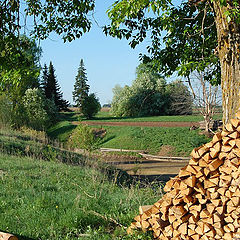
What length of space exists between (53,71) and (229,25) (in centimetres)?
5630

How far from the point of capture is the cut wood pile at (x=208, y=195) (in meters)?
2.71

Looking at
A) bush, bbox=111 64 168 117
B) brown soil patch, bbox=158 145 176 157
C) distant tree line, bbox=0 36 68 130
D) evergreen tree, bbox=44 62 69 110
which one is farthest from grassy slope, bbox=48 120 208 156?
evergreen tree, bbox=44 62 69 110

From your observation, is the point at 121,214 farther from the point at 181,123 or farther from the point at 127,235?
the point at 181,123

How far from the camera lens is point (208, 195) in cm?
288

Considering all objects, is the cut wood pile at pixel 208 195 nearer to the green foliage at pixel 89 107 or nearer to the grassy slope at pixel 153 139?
the grassy slope at pixel 153 139

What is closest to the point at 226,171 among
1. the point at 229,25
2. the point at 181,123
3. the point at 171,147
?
the point at 229,25

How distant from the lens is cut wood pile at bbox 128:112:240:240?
271 centimetres

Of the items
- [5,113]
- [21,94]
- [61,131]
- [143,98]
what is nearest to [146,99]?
[143,98]

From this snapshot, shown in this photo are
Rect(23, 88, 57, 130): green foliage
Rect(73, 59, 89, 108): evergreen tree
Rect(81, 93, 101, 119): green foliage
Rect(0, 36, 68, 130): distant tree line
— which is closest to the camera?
Rect(0, 36, 68, 130): distant tree line

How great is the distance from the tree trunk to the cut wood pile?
1.42 meters

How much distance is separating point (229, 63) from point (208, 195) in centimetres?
218

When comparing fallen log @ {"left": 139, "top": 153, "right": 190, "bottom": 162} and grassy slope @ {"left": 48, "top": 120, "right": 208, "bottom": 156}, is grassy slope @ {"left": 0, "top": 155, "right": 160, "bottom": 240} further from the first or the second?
grassy slope @ {"left": 48, "top": 120, "right": 208, "bottom": 156}

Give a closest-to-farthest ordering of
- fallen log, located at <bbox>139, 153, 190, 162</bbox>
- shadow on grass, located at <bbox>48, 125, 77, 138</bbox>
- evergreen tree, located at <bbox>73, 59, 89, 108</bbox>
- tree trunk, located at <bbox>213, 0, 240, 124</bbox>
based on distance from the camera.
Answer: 1. tree trunk, located at <bbox>213, 0, 240, 124</bbox>
2. fallen log, located at <bbox>139, 153, 190, 162</bbox>
3. shadow on grass, located at <bbox>48, 125, 77, 138</bbox>
4. evergreen tree, located at <bbox>73, 59, 89, 108</bbox>

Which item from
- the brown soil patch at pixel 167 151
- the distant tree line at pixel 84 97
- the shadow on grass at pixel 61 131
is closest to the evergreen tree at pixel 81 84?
the distant tree line at pixel 84 97
